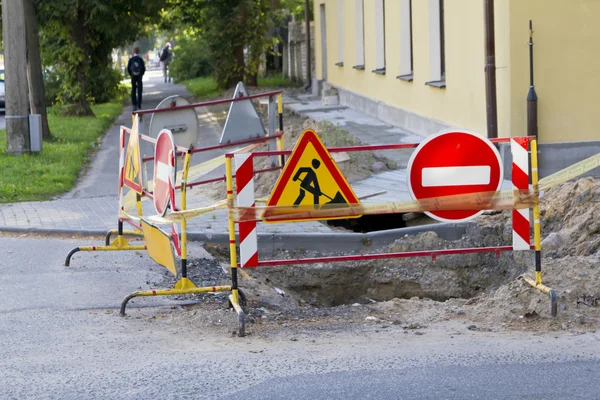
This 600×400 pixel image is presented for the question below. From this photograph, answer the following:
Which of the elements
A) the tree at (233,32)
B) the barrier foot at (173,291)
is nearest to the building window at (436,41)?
the barrier foot at (173,291)

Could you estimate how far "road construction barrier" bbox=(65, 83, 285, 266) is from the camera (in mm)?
8352

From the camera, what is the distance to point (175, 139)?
9.79 metres

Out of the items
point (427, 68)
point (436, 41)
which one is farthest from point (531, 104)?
point (427, 68)

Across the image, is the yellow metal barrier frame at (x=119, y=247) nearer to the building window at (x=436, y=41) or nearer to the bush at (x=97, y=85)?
the building window at (x=436, y=41)

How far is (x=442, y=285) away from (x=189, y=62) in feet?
135

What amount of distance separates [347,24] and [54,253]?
17.4 meters

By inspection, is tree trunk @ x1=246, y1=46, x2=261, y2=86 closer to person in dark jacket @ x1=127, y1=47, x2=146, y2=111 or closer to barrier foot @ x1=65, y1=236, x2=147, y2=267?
person in dark jacket @ x1=127, y1=47, x2=146, y2=111

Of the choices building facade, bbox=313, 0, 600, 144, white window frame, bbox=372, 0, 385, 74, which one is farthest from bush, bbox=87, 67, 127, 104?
white window frame, bbox=372, 0, 385, 74

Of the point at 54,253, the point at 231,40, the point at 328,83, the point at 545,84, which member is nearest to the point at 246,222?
the point at 54,253

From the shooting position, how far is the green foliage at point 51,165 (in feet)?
41.5

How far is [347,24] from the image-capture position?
25109 mm

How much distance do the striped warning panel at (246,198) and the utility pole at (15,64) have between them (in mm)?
10133

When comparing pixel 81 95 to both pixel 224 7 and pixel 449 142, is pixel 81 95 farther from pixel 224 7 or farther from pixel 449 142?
pixel 449 142

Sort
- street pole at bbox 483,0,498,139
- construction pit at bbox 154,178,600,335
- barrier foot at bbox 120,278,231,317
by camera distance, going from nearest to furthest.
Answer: construction pit at bbox 154,178,600,335
barrier foot at bbox 120,278,231,317
street pole at bbox 483,0,498,139
